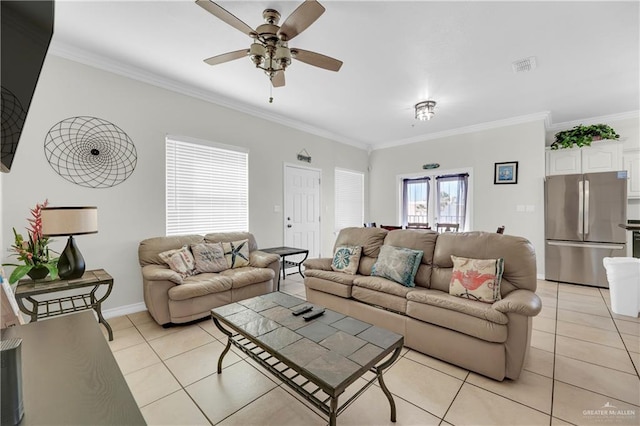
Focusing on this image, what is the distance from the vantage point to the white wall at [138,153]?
260cm

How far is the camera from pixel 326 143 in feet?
18.5

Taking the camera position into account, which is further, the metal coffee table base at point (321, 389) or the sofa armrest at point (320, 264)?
the sofa armrest at point (320, 264)

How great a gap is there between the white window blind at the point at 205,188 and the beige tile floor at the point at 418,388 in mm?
1537

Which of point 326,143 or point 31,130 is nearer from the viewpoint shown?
point 31,130

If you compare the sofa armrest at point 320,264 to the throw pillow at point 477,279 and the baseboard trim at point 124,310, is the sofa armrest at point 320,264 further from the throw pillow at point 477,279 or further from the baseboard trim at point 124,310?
the baseboard trim at point 124,310

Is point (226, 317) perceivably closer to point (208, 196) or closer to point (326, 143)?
point (208, 196)

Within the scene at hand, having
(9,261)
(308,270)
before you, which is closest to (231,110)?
(308,270)

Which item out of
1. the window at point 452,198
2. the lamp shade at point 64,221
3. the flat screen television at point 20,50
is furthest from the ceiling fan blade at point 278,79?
the window at point 452,198

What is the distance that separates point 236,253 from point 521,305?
304 centimetres

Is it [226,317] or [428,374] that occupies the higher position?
[226,317]

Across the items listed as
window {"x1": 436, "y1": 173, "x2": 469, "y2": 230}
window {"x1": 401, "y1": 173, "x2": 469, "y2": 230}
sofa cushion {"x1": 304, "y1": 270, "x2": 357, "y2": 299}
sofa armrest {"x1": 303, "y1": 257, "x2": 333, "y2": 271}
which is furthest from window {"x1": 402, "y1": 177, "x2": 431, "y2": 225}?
sofa cushion {"x1": 304, "y1": 270, "x2": 357, "y2": 299}

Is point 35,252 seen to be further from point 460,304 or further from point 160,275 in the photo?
point 460,304

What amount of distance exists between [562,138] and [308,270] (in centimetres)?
504

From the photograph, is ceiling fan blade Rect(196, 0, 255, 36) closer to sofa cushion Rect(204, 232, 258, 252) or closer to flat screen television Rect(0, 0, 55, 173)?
flat screen television Rect(0, 0, 55, 173)
